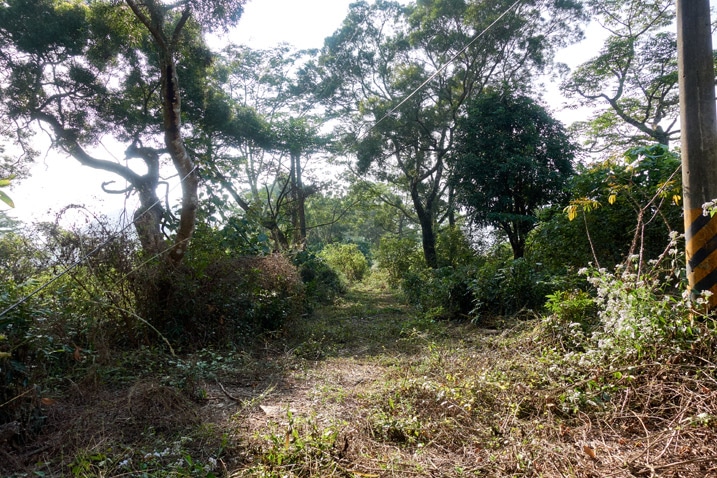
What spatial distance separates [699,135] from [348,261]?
43.5 feet

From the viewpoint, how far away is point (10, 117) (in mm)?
7617

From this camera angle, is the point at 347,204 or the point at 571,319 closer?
the point at 571,319

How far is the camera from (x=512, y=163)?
31.6 ft

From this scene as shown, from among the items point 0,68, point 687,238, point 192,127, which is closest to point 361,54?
point 192,127

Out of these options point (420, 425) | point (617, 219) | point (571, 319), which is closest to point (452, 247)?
point (617, 219)

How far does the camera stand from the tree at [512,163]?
385 inches

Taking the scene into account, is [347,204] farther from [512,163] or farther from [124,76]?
[124,76]

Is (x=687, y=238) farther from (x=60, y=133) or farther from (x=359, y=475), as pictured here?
(x=60, y=133)

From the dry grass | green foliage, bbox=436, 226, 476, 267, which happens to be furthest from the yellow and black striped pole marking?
green foliage, bbox=436, 226, 476, 267

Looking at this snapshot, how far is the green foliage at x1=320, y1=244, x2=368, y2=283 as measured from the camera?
50.7ft

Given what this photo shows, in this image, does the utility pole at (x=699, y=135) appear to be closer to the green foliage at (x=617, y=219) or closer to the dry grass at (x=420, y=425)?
the dry grass at (x=420, y=425)

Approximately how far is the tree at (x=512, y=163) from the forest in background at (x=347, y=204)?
0.17ft

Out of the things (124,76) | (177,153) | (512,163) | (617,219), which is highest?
(124,76)

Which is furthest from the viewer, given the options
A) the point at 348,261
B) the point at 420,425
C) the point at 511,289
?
the point at 348,261
